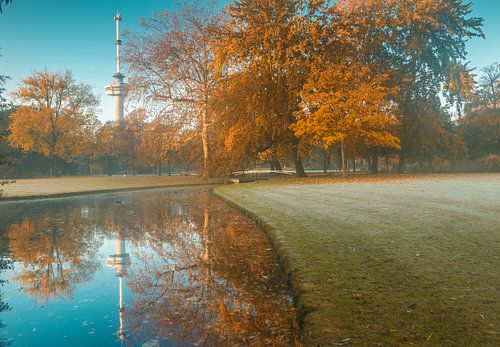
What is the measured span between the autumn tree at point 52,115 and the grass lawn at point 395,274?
50060 millimetres

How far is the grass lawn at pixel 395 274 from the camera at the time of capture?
12.4ft

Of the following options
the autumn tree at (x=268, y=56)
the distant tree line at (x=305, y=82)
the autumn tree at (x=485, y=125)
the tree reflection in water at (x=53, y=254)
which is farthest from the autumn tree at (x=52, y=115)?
the autumn tree at (x=485, y=125)

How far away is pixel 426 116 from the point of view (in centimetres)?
3578

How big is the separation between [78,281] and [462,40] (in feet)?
140

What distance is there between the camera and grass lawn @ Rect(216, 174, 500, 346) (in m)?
3.79

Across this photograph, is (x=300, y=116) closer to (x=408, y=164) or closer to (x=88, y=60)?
(x=408, y=164)

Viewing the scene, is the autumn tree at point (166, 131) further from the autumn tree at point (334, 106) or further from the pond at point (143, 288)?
the pond at point (143, 288)

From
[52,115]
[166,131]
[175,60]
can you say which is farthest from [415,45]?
[52,115]

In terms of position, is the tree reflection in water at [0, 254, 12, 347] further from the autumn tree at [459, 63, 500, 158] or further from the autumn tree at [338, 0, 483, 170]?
the autumn tree at [459, 63, 500, 158]

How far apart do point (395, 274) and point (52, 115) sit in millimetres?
56991

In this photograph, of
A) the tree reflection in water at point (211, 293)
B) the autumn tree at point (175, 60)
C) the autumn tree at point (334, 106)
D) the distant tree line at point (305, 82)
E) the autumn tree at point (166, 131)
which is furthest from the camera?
the autumn tree at point (166, 131)

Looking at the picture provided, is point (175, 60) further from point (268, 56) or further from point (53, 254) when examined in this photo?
point (53, 254)

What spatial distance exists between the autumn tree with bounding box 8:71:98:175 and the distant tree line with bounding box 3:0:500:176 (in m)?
24.5

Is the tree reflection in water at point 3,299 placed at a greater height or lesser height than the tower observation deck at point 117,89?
lesser
